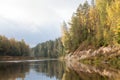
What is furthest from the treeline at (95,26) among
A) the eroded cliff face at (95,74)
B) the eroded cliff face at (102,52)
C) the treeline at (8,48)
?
the treeline at (8,48)

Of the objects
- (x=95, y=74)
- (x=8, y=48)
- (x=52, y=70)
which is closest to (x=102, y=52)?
(x=52, y=70)

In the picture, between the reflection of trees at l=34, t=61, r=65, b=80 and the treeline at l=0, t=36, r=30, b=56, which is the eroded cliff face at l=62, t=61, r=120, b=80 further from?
the treeline at l=0, t=36, r=30, b=56

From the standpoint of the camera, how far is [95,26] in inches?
3647

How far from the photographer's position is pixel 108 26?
7456cm

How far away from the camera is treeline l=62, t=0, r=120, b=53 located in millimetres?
65438

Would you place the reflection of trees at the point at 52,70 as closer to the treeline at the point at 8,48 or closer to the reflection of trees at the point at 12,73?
the reflection of trees at the point at 12,73

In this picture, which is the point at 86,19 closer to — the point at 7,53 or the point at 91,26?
the point at 91,26

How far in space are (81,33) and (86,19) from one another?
5710 mm

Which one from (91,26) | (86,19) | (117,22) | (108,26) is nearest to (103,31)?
(108,26)

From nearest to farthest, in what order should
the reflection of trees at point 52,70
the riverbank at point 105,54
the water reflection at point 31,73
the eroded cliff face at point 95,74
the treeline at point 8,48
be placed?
the eroded cliff face at point 95,74
the water reflection at point 31,73
the reflection of trees at point 52,70
the riverbank at point 105,54
the treeline at point 8,48

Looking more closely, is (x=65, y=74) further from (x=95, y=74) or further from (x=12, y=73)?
(x=12, y=73)

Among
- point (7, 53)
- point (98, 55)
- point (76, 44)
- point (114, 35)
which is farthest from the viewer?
point (7, 53)

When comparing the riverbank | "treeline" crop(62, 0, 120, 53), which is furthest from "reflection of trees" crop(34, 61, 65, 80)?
"treeline" crop(62, 0, 120, 53)

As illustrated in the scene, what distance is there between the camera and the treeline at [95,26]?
65.4 meters
